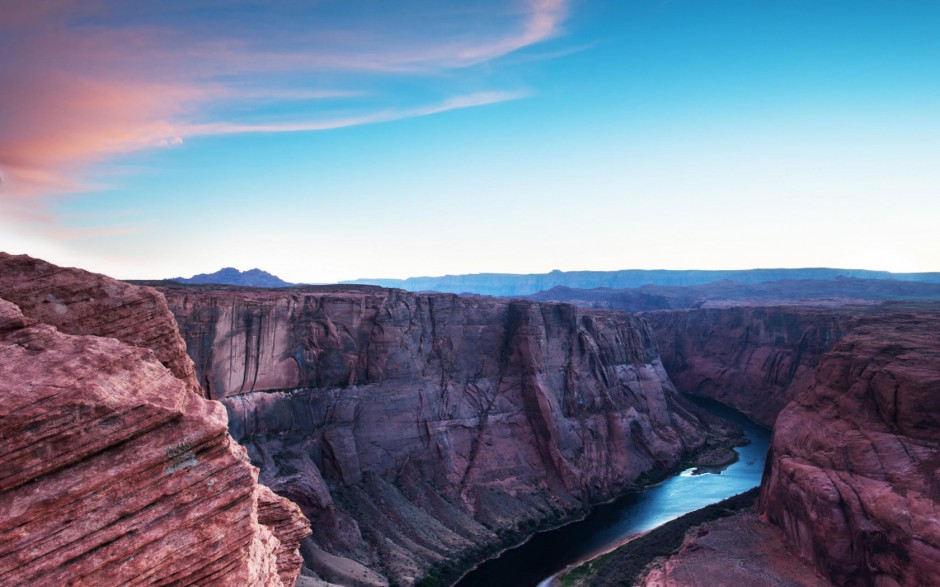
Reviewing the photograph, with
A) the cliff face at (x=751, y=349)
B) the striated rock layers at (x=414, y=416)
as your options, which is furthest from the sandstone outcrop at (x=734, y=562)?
the cliff face at (x=751, y=349)

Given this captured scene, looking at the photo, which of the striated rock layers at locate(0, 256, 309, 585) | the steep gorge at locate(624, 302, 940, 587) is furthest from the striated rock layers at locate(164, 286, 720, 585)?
the striated rock layers at locate(0, 256, 309, 585)

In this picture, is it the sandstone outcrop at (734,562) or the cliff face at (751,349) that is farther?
the cliff face at (751,349)

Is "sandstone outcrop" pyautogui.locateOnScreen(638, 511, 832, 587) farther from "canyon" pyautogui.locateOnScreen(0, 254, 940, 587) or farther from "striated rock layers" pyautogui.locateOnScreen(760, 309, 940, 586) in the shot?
"striated rock layers" pyautogui.locateOnScreen(760, 309, 940, 586)

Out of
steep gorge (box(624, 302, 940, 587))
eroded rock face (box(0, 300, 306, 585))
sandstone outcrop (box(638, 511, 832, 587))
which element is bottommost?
sandstone outcrop (box(638, 511, 832, 587))

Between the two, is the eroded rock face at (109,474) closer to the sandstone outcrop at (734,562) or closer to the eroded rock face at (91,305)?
the eroded rock face at (91,305)

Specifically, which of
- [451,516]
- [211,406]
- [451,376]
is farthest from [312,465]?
[211,406]
